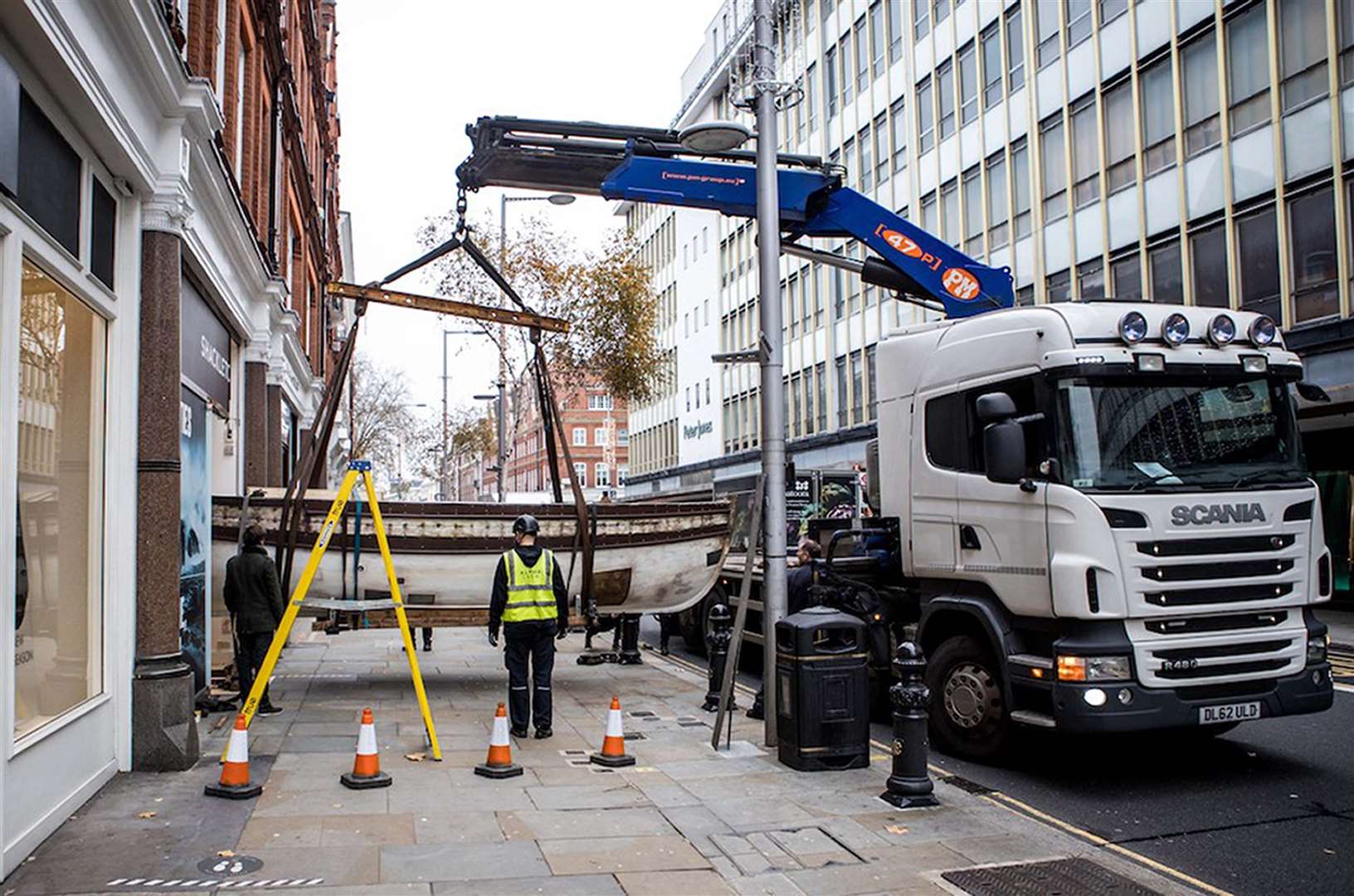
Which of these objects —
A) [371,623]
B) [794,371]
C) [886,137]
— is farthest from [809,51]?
[371,623]

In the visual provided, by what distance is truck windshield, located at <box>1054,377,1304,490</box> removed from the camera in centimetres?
797

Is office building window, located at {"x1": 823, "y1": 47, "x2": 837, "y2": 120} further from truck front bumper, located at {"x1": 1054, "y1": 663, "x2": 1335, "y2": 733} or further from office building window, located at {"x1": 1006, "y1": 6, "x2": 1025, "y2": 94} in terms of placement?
truck front bumper, located at {"x1": 1054, "y1": 663, "x2": 1335, "y2": 733}

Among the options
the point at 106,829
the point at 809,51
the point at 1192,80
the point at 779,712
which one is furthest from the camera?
the point at 809,51

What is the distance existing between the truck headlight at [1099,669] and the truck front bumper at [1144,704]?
0.05m

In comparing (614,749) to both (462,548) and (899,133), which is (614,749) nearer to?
(462,548)

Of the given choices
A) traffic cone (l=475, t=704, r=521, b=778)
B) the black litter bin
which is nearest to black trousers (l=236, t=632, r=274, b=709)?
traffic cone (l=475, t=704, r=521, b=778)

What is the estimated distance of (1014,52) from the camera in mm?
29984

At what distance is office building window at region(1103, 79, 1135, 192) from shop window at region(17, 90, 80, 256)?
23099mm

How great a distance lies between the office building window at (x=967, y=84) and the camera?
31922mm

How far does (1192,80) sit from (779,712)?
65.0ft

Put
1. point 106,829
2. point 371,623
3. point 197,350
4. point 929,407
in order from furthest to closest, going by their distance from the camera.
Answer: point 371,623
point 197,350
point 929,407
point 106,829

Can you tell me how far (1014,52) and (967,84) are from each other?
97.1 inches

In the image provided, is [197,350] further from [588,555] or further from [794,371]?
[794,371]

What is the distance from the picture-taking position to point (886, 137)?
37000 mm
